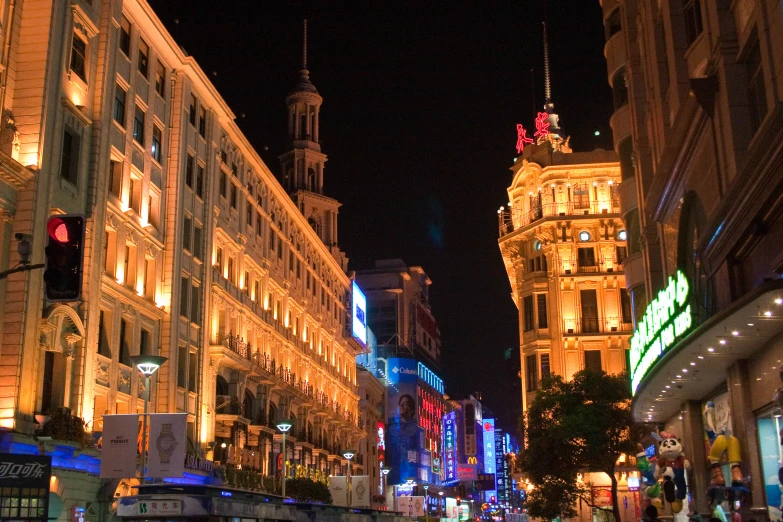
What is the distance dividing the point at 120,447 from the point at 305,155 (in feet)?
208

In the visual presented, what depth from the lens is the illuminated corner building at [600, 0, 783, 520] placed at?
1820cm

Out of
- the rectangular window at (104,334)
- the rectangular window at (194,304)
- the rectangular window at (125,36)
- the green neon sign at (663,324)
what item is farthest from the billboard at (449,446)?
the green neon sign at (663,324)

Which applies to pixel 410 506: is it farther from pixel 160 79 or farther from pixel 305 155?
pixel 160 79

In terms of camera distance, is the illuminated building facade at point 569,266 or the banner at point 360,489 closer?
the banner at point 360,489

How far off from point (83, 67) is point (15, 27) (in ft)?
13.0

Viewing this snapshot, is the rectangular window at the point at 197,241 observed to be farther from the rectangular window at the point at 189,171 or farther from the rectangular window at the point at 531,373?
the rectangular window at the point at 531,373

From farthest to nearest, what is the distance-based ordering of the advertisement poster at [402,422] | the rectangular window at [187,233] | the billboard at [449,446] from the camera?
1. the billboard at [449,446]
2. the advertisement poster at [402,422]
3. the rectangular window at [187,233]

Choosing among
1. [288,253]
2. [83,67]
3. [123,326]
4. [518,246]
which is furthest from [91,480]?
[518,246]

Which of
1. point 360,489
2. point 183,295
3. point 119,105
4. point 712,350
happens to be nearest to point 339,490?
point 360,489

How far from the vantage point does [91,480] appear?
3494 centimetres

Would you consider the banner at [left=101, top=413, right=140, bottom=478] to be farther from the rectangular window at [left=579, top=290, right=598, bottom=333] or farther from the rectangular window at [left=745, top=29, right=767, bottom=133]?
the rectangular window at [left=579, top=290, right=598, bottom=333]

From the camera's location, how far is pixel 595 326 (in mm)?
71312

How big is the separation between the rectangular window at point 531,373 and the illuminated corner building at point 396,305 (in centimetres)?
7147

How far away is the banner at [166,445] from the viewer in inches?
1093
